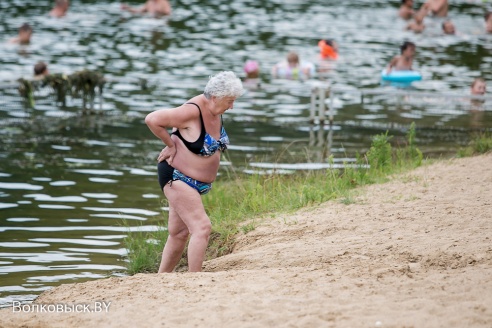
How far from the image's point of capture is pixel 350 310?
6.19 metres

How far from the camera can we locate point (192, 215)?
25.4 ft

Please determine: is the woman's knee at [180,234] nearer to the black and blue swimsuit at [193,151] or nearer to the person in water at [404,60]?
the black and blue swimsuit at [193,151]

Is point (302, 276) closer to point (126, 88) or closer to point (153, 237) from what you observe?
point (153, 237)

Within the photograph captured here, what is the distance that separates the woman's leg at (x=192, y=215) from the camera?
774cm

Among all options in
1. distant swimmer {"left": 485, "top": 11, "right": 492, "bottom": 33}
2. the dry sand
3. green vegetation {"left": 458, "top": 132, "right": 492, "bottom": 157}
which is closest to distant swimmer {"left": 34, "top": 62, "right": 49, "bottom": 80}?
green vegetation {"left": 458, "top": 132, "right": 492, "bottom": 157}

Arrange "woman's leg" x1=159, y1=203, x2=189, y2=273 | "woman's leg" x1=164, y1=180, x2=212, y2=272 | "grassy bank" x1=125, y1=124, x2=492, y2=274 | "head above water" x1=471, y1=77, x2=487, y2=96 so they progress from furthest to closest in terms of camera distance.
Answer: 1. "head above water" x1=471, y1=77, x2=487, y2=96
2. "grassy bank" x1=125, y1=124, x2=492, y2=274
3. "woman's leg" x1=159, y1=203, x2=189, y2=273
4. "woman's leg" x1=164, y1=180, x2=212, y2=272

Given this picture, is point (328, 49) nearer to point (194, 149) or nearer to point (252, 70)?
point (252, 70)

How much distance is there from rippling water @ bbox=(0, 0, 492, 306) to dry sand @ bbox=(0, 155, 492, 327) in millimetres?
1587

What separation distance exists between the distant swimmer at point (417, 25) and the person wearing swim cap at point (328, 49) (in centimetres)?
531

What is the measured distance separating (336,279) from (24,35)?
1856 cm

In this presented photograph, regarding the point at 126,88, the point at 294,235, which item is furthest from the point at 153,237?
the point at 126,88

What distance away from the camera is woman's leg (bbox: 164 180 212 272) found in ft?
25.4

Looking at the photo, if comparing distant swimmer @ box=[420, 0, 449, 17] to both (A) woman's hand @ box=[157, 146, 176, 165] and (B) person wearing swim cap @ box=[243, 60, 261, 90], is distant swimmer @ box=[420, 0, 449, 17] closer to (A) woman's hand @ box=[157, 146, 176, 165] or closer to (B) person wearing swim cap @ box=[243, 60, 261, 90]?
(B) person wearing swim cap @ box=[243, 60, 261, 90]

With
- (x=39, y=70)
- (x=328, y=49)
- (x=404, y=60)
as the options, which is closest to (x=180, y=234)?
(x=39, y=70)
